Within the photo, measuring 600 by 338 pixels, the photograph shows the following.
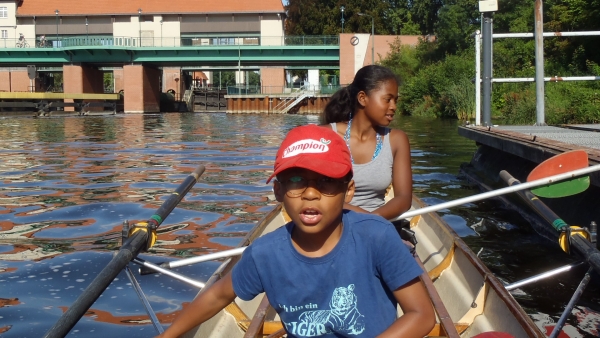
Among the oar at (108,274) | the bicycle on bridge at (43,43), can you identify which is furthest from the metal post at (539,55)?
the bicycle on bridge at (43,43)

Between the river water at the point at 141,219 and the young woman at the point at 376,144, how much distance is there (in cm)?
148

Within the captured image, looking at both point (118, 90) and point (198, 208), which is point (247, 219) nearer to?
point (198, 208)

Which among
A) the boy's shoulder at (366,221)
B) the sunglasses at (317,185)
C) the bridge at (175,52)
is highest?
the bridge at (175,52)

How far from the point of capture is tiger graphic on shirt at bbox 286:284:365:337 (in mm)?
2486

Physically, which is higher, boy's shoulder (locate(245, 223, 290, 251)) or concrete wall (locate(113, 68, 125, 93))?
concrete wall (locate(113, 68, 125, 93))

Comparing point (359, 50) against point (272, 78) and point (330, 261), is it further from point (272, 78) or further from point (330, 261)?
point (330, 261)

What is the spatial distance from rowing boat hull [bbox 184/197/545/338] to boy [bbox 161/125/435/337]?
926 millimetres

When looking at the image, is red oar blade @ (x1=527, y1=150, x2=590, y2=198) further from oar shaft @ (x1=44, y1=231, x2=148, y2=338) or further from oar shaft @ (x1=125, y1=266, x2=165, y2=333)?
oar shaft @ (x1=125, y1=266, x2=165, y2=333)

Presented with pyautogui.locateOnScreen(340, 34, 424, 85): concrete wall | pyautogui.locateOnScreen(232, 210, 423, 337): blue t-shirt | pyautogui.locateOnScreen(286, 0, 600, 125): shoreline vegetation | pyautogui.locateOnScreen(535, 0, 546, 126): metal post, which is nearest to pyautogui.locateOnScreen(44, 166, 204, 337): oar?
pyautogui.locateOnScreen(232, 210, 423, 337): blue t-shirt

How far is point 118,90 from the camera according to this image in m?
65.1

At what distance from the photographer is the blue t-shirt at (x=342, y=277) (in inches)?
96.0

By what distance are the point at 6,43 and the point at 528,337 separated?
60.1 m

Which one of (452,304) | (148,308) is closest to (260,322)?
(148,308)

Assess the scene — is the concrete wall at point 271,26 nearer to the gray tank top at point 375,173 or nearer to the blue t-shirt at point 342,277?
the gray tank top at point 375,173
